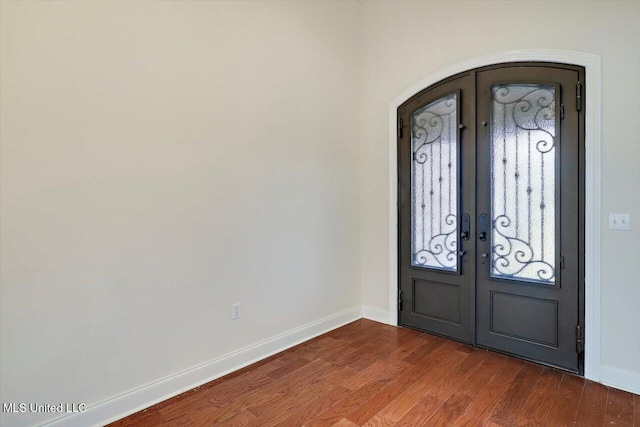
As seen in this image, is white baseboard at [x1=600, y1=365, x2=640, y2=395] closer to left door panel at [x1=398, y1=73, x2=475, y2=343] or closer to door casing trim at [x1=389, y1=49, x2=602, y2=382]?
door casing trim at [x1=389, y1=49, x2=602, y2=382]

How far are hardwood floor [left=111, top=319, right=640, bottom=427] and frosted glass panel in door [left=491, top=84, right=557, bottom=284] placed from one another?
2.62 feet

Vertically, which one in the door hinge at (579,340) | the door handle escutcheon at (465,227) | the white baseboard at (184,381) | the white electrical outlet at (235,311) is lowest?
the white baseboard at (184,381)

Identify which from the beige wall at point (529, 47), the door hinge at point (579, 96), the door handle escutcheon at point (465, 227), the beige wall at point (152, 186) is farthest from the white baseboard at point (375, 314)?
the door hinge at point (579, 96)

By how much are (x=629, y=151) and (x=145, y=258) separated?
3371 mm

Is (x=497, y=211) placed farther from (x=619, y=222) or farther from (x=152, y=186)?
(x=152, y=186)

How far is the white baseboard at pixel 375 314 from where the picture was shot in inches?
152

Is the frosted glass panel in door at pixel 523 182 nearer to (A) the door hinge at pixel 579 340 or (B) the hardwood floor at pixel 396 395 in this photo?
(A) the door hinge at pixel 579 340

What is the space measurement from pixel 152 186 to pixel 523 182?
284 centimetres

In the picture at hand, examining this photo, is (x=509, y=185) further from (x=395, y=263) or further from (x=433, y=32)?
(x=433, y=32)

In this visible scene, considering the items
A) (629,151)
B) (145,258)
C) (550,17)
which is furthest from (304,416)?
(550,17)

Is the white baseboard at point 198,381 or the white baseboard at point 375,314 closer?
the white baseboard at point 198,381

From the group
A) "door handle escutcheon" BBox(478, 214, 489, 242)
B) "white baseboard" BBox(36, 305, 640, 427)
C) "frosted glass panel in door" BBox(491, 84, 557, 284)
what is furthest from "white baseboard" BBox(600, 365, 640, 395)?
"door handle escutcheon" BBox(478, 214, 489, 242)

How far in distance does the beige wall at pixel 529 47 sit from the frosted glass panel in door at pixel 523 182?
1.10 ft

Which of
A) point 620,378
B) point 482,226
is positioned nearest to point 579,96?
point 482,226
